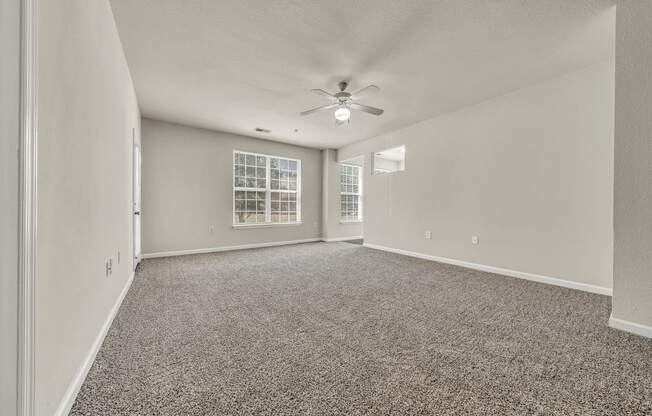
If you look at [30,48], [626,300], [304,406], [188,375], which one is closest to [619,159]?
[626,300]

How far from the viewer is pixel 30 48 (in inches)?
34.4

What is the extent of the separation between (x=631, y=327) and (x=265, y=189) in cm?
549

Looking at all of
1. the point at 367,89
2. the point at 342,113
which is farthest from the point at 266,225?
the point at 367,89

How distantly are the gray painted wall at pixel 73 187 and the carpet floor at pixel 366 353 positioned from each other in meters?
0.27

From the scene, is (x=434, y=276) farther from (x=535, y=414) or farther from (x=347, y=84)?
(x=347, y=84)

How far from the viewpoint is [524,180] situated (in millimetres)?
3379

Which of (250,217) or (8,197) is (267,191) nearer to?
(250,217)

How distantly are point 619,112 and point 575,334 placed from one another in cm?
163

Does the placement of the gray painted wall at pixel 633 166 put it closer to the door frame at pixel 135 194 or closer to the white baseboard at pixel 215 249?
the door frame at pixel 135 194

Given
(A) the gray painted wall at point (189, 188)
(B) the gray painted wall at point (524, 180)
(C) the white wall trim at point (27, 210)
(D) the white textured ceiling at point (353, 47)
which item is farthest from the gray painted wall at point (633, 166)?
(A) the gray painted wall at point (189, 188)

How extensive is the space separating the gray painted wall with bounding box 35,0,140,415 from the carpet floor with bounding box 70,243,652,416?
272mm

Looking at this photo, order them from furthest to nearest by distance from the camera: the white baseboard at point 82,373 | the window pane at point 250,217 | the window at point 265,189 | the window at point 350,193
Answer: the window at point 350,193 → the window pane at point 250,217 → the window at point 265,189 → the white baseboard at point 82,373

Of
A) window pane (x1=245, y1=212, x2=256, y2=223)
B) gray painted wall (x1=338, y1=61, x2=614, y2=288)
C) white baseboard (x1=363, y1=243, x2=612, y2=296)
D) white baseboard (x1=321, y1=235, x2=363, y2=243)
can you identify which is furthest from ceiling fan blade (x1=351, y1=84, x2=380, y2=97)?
white baseboard (x1=321, y1=235, x2=363, y2=243)

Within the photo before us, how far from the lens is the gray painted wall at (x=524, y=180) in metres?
2.81
